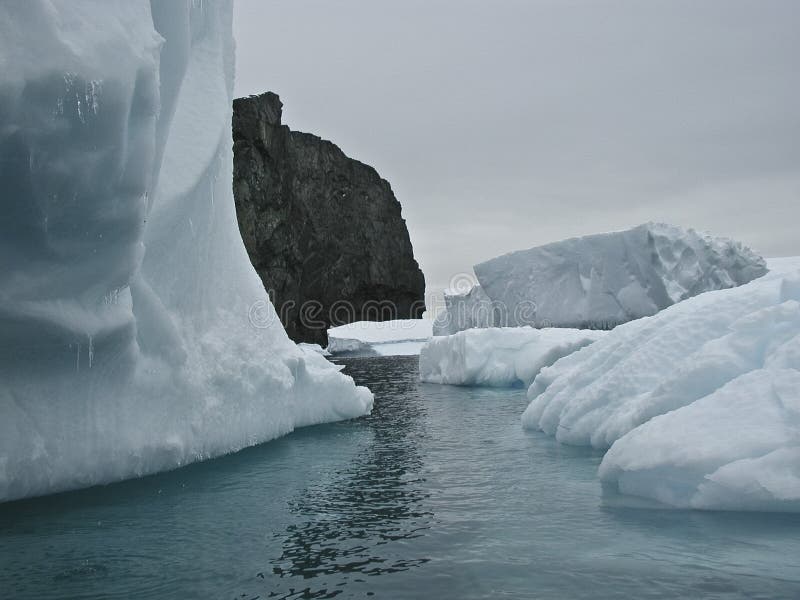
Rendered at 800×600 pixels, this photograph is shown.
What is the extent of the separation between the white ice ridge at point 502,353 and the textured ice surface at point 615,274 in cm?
1018

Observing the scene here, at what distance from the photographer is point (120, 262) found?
21.8ft

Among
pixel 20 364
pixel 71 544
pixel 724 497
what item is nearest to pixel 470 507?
pixel 724 497

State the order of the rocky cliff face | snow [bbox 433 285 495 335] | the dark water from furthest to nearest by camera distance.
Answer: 1. the rocky cliff face
2. snow [bbox 433 285 495 335]
3. the dark water

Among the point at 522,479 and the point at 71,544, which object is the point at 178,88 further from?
the point at 522,479

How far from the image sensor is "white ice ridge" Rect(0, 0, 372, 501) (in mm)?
5523

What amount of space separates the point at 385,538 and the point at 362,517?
0.66 m

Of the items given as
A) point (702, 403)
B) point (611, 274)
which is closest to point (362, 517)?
point (702, 403)

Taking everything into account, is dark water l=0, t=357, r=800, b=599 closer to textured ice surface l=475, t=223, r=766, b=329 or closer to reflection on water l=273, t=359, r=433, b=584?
reflection on water l=273, t=359, r=433, b=584

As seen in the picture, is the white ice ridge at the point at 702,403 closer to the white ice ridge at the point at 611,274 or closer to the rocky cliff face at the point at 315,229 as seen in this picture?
the white ice ridge at the point at 611,274

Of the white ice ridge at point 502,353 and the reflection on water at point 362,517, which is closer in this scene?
the reflection on water at point 362,517

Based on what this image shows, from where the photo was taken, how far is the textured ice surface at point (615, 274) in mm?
29312

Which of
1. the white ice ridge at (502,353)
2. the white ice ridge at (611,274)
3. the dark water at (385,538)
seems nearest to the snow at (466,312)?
the white ice ridge at (611,274)

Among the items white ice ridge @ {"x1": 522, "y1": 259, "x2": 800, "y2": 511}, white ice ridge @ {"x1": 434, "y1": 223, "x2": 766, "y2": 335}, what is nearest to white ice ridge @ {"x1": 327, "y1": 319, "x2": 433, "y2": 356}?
white ice ridge @ {"x1": 434, "y1": 223, "x2": 766, "y2": 335}

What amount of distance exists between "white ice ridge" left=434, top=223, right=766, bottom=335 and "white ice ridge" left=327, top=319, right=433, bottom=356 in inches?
Answer: 515
